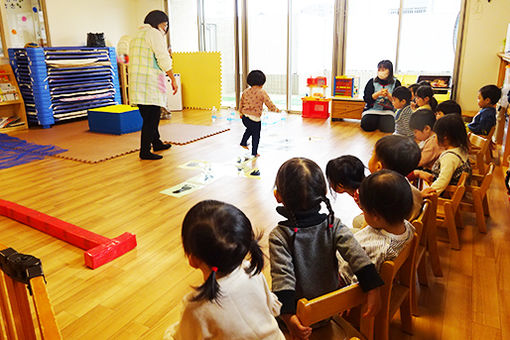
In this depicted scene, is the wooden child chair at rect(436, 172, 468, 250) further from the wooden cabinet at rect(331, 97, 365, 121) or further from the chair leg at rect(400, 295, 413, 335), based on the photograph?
the wooden cabinet at rect(331, 97, 365, 121)

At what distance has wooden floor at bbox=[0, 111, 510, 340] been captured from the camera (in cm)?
173

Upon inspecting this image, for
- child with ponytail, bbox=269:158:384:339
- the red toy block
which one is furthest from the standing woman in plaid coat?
child with ponytail, bbox=269:158:384:339

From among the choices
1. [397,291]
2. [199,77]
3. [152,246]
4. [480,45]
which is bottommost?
[152,246]

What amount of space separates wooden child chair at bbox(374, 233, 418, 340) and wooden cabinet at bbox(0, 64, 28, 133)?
5.85 metres

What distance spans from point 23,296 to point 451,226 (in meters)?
2.12

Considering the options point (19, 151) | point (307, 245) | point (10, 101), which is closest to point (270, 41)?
point (10, 101)

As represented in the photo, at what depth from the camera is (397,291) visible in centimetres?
153

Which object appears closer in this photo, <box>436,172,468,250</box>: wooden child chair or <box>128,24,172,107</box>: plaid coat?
<box>436,172,468,250</box>: wooden child chair

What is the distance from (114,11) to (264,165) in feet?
17.1

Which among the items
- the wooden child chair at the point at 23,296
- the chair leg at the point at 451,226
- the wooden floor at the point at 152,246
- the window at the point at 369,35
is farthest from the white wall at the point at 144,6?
the wooden child chair at the point at 23,296

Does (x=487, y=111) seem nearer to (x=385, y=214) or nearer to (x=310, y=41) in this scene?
(x=385, y=214)

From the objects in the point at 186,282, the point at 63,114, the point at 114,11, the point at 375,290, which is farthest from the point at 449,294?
the point at 114,11

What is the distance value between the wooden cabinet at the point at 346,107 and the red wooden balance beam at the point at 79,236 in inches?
185

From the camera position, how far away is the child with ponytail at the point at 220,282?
917mm
